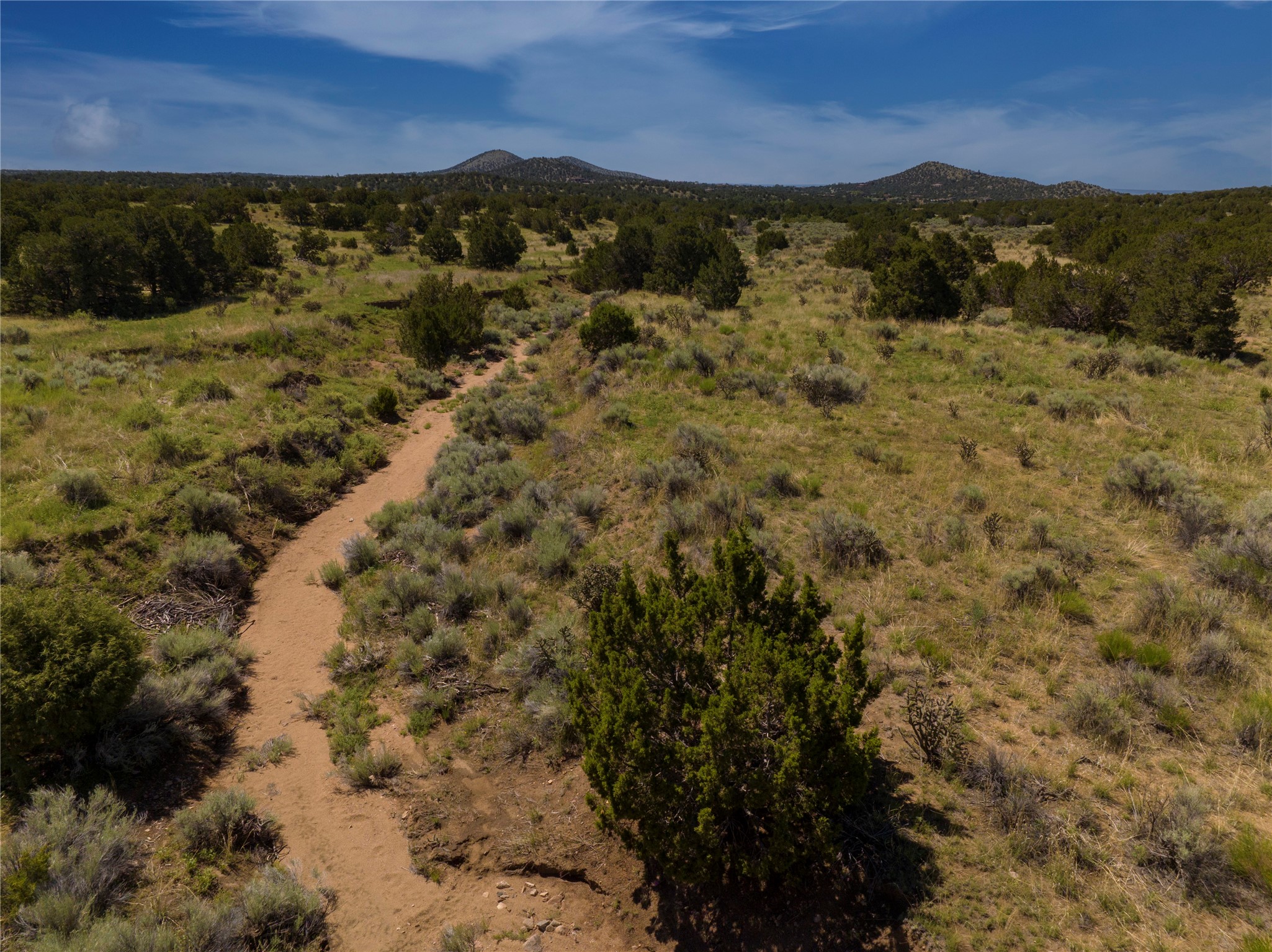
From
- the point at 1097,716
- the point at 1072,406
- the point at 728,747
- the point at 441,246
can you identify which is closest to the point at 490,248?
the point at 441,246

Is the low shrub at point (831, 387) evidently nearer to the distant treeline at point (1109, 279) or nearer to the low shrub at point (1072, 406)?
the low shrub at point (1072, 406)

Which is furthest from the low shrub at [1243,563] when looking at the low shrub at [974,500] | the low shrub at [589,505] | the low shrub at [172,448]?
the low shrub at [172,448]

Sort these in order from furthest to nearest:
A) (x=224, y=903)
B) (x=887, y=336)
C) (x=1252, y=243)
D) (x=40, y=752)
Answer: (x=1252, y=243) < (x=887, y=336) < (x=40, y=752) < (x=224, y=903)

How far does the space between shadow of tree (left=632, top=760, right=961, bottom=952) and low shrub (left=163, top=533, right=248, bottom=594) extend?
8669 mm

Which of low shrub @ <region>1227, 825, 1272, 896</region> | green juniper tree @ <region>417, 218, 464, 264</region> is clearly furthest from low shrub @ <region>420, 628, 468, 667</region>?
green juniper tree @ <region>417, 218, 464, 264</region>

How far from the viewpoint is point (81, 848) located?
465cm

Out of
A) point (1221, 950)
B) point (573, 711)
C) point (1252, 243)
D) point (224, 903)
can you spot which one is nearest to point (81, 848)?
point (224, 903)

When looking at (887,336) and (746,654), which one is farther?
(887,336)

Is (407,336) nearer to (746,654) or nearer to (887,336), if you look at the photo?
(887,336)

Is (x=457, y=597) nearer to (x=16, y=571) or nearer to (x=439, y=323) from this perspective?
(x=16, y=571)

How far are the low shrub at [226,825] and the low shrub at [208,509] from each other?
6.37 meters

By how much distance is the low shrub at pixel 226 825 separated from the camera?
203 inches

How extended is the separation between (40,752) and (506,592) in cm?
523

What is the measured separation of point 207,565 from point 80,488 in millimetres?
2750
